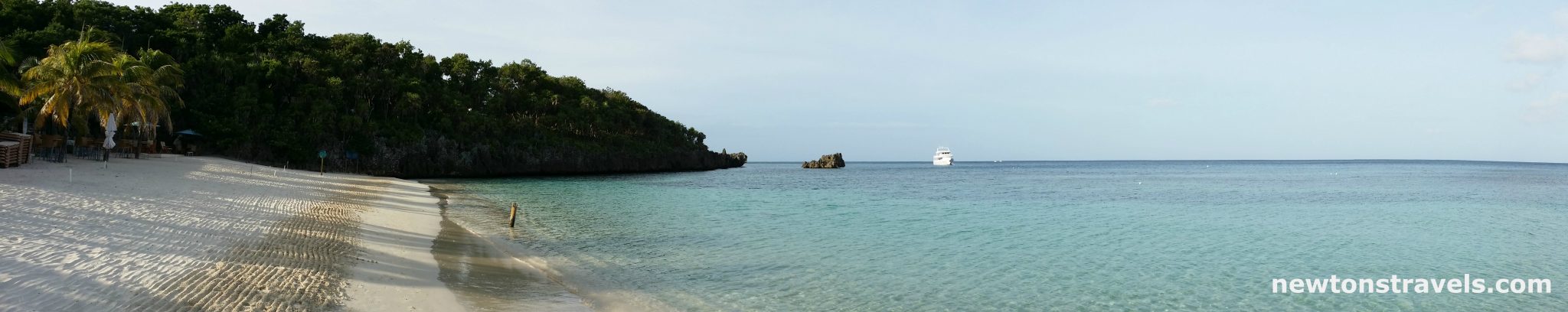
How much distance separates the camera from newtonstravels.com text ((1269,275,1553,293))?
1156cm

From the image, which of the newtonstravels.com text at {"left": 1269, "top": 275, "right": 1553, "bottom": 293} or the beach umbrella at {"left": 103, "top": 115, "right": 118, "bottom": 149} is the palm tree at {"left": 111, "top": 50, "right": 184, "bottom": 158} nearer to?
the beach umbrella at {"left": 103, "top": 115, "right": 118, "bottom": 149}

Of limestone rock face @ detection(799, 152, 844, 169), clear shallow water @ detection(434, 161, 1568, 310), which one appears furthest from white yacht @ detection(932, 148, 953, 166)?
clear shallow water @ detection(434, 161, 1568, 310)

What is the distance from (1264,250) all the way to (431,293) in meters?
16.8

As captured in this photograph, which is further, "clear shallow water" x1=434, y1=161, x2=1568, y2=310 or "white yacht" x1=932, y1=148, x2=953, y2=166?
"white yacht" x1=932, y1=148, x2=953, y2=166

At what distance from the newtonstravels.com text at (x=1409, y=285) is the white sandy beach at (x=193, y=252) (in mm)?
12741

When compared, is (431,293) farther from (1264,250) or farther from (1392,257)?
(1392,257)

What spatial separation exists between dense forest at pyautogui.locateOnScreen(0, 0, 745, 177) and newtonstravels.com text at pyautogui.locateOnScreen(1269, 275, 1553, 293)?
4052cm

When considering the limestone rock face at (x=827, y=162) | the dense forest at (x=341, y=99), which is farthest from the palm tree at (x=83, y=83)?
the limestone rock face at (x=827, y=162)

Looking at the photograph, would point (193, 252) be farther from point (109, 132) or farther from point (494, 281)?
point (109, 132)

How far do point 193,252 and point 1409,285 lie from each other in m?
18.3

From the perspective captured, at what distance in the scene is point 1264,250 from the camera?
16.4m

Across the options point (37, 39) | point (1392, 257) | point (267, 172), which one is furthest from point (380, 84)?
point (1392, 257)

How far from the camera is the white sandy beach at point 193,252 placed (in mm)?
7172

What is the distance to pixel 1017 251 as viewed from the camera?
15945mm
